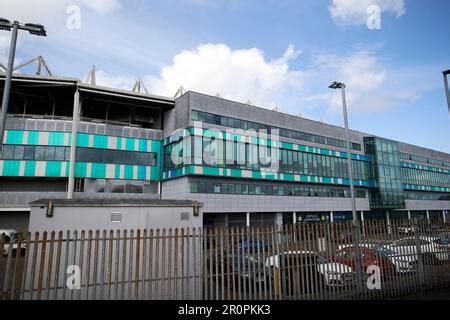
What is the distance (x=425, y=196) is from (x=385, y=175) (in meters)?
19.4

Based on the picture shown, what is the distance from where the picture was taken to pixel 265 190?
37.7 meters

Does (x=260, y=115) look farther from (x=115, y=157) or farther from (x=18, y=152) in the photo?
(x=18, y=152)

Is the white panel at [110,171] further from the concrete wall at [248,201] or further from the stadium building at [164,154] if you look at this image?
the concrete wall at [248,201]

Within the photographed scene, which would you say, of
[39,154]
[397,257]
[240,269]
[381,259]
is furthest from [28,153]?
[397,257]

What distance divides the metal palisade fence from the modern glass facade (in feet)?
146

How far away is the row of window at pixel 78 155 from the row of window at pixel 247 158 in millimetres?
3559

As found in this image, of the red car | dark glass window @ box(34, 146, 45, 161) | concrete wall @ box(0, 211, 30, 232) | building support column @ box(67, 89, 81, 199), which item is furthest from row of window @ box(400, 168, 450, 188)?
concrete wall @ box(0, 211, 30, 232)

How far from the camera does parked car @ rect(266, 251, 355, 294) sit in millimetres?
7520

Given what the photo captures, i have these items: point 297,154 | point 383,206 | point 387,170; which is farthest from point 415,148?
point 297,154
